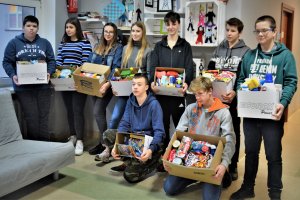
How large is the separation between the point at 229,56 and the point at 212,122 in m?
0.67

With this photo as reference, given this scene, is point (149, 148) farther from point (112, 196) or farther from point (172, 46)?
point (172, 46)

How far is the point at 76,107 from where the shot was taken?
4047 millimetres

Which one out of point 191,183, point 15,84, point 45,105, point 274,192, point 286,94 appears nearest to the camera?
point 286,94

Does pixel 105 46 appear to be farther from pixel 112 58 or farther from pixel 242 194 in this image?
pixel 242 194

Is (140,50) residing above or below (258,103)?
above

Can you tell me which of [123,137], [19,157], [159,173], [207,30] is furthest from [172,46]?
[19,157]

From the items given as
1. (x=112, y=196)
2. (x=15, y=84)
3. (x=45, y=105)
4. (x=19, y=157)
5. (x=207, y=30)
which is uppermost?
(x=207, y=30)

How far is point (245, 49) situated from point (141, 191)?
59.3 inches

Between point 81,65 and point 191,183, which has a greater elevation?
point 81,65

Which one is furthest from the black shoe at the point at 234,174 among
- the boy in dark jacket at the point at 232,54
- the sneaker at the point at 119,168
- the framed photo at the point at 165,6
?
the framed photo at the point at 165,6

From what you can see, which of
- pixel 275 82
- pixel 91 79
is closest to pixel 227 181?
pixel 275 82

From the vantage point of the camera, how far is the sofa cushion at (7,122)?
3297mm

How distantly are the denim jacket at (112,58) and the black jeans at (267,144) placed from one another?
1.56 m

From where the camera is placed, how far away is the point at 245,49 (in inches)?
121
